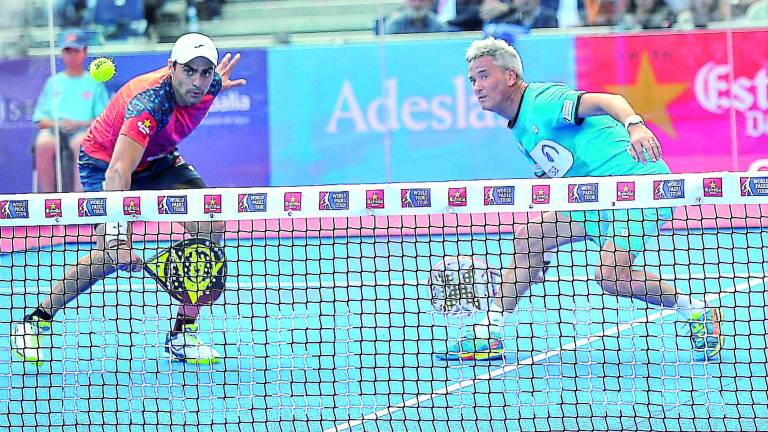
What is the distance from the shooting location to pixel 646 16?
11.1 m

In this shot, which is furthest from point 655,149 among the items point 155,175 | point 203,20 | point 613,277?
point 203,20

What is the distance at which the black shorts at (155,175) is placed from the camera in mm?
6723

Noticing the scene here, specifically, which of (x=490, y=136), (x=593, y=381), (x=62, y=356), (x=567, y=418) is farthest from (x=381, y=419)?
(x=490, y=136)

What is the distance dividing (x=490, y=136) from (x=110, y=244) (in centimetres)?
568

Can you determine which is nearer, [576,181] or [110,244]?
[576,181]

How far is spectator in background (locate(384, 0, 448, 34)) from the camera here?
11055 millimetres

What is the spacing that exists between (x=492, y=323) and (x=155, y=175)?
2.00m

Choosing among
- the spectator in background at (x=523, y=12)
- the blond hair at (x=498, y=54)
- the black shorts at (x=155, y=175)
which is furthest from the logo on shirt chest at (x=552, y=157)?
the spectator in background at (x=523, y=12)

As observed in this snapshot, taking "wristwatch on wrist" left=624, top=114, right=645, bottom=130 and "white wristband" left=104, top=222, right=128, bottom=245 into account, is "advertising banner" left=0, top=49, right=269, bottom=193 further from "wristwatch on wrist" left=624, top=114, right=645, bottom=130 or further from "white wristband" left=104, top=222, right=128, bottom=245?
"wristwatch on wrist" left=624, top=114, right=645, bottom=130

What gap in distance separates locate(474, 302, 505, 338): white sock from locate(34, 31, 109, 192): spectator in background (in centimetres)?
580

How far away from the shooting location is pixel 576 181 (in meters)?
Answer: 4.87

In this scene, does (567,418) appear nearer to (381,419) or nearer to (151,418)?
(381,419)

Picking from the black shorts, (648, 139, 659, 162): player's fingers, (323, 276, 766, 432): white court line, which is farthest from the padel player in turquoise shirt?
the black shorts

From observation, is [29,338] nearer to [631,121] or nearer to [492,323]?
[492,323]
